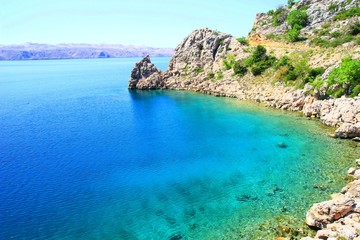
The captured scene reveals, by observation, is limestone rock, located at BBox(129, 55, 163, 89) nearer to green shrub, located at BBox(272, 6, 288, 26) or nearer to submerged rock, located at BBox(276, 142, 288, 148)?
green shrub, located at BBox(272, 6, 288, 26)

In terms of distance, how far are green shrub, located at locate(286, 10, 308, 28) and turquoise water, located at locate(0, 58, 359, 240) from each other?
154ft

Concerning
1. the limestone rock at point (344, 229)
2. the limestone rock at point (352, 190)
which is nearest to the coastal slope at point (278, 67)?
the limestone rock at point (352, 190)

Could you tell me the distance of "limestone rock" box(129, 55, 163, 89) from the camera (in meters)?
107

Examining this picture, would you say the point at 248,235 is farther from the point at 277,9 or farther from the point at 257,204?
the point at 277,9

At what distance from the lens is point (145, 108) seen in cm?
8000

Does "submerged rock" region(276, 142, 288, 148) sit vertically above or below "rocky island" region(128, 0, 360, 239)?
below

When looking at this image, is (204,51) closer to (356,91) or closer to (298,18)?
(298,18)

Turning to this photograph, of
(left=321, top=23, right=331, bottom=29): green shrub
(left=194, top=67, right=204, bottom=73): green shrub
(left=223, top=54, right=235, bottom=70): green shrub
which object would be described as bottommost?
(left=194, top=67, right=204, bottom=73): green shrub

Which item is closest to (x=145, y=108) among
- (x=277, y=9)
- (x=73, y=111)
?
(x=73, y=111)

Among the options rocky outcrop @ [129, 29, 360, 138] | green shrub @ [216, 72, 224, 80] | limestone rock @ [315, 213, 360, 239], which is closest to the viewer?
limestone rock @ [315, 213, 360, 239]

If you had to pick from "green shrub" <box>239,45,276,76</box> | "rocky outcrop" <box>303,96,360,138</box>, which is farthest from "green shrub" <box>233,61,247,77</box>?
"rocky outcrop" <box>303,96,360,138</box>

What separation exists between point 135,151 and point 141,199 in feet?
50.2

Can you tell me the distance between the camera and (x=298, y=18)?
99125 mm

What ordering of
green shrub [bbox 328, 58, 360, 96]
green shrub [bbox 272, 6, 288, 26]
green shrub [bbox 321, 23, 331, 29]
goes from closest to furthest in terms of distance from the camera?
green shrub [bbox 328, 58, 360, 96] → green shrub [bbox 321, 23, 331, 29] → green shrub [bbox 272, 6, 288, 26]
